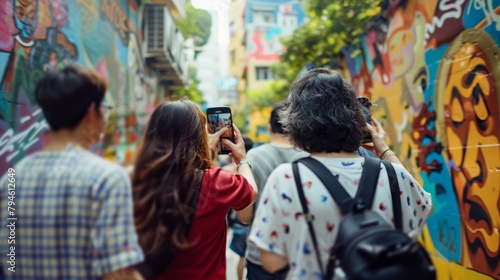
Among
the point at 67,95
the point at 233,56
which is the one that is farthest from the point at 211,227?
the point at 233,56

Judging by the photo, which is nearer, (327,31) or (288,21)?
(327,31)

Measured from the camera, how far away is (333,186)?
1442 mm

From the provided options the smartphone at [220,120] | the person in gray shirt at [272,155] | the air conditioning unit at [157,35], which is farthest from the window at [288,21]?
the smartphone at [220,120]

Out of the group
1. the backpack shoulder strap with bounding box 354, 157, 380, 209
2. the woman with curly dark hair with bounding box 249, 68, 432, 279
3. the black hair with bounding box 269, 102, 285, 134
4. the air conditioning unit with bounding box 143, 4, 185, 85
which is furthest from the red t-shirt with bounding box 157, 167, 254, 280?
the air conditioning unit with bounding box 143, 4, 185, 85

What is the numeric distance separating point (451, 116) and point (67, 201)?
333 centimetres

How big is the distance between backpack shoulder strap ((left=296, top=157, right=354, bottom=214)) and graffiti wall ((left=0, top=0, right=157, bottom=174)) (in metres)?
0.66

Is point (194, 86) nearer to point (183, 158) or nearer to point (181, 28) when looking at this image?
point (181, 28)

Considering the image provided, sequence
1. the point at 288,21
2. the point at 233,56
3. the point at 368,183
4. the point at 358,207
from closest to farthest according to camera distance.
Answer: the point at 358,207 → the point at 368,183 → the point at 288,21 → the point at 233,56

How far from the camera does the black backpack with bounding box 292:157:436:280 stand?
125 cm

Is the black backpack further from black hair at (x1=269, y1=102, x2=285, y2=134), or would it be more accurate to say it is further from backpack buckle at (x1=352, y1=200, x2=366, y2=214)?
black hair at (x1=269, y1=102, x2=285, y2=134)

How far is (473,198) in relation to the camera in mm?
3219

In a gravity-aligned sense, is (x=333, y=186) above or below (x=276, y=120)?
below

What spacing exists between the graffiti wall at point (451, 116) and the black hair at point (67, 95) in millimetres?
2766

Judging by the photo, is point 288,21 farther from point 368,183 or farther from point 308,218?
point 308,218
